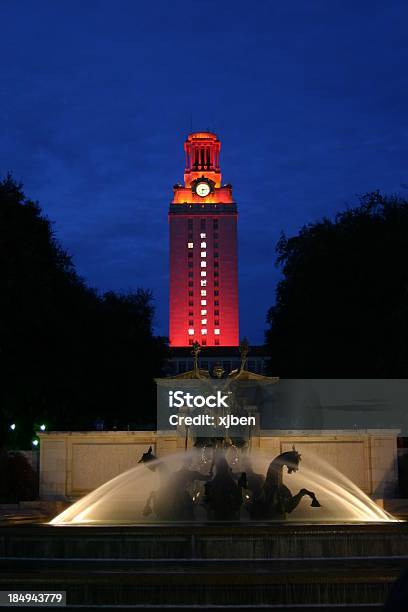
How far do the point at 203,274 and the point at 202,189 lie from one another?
2037 cm

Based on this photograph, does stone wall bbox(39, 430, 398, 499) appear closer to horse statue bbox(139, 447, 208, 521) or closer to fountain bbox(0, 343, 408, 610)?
fountain bbox(0, 343, 408, 610)

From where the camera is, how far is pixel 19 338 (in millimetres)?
39312

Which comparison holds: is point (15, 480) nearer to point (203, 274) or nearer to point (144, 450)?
point (144, 450)

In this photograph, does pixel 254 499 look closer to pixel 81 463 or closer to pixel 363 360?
pixel 81 463

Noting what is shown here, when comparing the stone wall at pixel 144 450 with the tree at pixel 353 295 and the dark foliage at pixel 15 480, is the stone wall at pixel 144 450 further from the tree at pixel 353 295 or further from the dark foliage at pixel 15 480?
the tree at pixel 353 295

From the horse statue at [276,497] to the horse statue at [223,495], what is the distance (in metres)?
0.43

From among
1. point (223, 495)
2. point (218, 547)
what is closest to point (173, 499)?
point (223, 495)

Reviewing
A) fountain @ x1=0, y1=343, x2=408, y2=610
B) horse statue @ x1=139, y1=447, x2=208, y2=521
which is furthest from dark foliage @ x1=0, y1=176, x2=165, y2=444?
horse statue @ x1=139, y1=447, x2=208, y2=521

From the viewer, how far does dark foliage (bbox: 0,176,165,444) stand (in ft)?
124

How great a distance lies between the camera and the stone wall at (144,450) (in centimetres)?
3002

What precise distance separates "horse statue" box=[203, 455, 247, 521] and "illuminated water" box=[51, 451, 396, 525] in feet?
1.33

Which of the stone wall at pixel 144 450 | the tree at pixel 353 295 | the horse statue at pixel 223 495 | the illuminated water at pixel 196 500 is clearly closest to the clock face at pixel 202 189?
the tree at pixel 353 295

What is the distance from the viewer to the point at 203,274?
184 meters

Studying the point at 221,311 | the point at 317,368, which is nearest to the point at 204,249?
the point at 221,311
